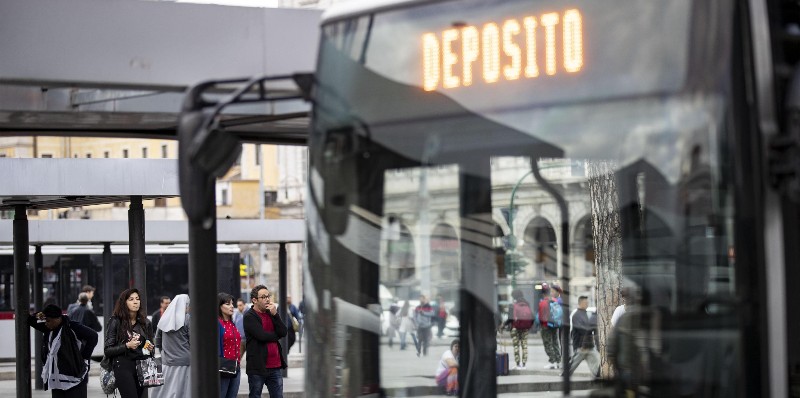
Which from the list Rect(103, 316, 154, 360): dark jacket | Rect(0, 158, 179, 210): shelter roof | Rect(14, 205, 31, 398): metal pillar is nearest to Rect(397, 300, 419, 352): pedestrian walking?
Rect(103, 316, 154, 360): dark jacket

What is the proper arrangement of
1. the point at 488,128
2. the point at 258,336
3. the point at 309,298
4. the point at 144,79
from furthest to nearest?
the point at 258,336 → the point at 144,79 → the point at 309,298 → the point at 488,128

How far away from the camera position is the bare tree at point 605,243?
4.88 meters

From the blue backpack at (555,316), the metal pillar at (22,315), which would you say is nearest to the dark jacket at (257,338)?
the metal pillar at (22,315)

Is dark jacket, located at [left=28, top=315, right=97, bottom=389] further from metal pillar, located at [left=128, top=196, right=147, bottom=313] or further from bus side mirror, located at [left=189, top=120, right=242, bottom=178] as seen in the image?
bus side mirror, located at [left=189, top=120, right=242, bottom=178]

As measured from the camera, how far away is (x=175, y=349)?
43.3 feet

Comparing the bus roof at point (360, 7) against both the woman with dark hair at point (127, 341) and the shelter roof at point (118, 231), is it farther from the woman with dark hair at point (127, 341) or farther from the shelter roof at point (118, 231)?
the shelter roof at point (118, 231)

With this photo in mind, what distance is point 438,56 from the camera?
5121 millimetres

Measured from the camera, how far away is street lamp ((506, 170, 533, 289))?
4.89 meters

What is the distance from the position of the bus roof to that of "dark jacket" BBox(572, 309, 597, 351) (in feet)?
4.24

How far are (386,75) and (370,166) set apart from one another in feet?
1.14

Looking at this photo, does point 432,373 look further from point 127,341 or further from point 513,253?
point 127,341

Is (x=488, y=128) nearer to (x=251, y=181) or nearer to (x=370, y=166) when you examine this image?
(x=370, y=166)

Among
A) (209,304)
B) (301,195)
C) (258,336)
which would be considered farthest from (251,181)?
(209,304)

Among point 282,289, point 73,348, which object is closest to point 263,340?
point 73,348
